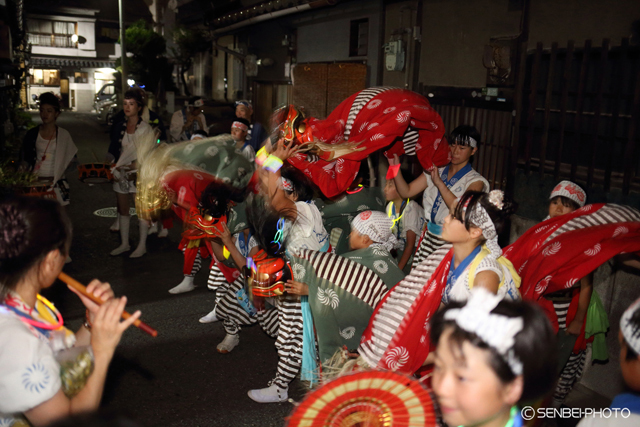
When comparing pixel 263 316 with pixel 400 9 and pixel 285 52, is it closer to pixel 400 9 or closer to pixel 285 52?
pixel 400 9

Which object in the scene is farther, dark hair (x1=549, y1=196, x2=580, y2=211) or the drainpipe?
the drainpipe

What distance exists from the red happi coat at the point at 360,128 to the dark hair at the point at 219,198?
25.6 inches

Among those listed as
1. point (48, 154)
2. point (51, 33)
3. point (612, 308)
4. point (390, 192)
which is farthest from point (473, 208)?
point (51, 33)

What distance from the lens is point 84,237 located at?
27.5 ft

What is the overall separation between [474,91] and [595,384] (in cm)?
364

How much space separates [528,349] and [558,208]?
8.67 feet

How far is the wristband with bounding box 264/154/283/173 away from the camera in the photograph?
3.90 metres

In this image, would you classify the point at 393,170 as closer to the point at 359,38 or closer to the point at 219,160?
the point at 219,160

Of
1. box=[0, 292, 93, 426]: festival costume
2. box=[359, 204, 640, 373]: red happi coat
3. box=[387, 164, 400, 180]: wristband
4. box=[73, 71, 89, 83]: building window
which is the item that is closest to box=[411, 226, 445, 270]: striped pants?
box=[387, 164, 400, 180]: wristband

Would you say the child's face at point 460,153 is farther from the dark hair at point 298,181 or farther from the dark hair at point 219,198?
the dark hair at point 219,198

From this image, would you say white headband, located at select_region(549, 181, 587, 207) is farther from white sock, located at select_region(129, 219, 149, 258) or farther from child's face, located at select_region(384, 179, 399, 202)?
white sock, located at select_region(129, 219, 149, 258)

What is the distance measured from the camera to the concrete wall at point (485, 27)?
15.7 feet

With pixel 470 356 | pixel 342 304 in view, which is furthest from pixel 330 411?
pixel 342 304

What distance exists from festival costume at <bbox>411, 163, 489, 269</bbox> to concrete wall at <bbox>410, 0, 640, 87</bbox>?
170 centimetres
